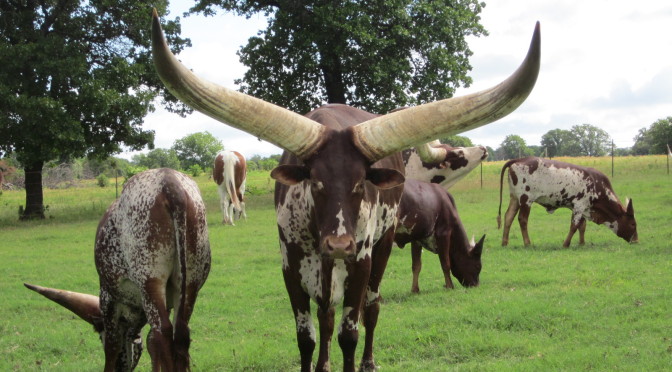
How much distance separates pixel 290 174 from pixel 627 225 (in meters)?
11.3

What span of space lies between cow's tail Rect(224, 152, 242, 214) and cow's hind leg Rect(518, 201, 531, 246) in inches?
346

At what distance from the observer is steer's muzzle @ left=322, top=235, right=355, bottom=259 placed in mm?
3979

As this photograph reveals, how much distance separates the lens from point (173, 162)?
89.4 meters

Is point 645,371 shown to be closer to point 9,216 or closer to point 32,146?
point 32,146

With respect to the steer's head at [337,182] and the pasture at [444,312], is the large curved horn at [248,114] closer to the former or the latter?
the steer's head at [337,182]

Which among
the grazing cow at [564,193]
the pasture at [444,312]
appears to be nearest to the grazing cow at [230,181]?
the pasture at [444,312]

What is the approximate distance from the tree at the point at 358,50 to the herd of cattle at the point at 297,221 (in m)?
18.5

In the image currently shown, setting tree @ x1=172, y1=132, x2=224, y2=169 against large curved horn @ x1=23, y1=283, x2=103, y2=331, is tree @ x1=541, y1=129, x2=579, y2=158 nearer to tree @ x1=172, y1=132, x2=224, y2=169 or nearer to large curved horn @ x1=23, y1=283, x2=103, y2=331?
tree @ x1=172, y1=132, x2=224, y2=169

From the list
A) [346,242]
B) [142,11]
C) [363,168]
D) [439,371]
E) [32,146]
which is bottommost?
[439,371]

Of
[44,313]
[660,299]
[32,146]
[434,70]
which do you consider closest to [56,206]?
[32,146]

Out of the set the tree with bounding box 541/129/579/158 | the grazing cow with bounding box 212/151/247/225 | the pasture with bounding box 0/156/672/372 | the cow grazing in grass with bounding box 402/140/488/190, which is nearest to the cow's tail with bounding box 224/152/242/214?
the grazing cow with bounding box 212/151/247/225

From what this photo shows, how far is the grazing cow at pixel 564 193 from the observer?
14258 mm

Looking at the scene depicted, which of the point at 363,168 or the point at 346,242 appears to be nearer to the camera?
the point at 346,242

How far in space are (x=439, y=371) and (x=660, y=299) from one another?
12.3 feet
